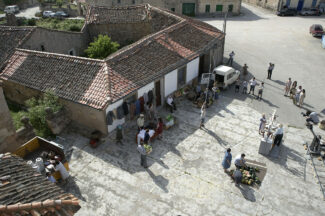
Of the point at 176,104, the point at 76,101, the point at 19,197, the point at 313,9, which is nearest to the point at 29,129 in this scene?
the point at 76,101

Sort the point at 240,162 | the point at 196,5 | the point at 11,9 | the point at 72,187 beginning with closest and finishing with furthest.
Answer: the point at 72,187, the point at 240,162, the point at 196,5, the point at 11,9

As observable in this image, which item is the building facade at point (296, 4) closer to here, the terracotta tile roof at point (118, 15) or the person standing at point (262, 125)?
the terracotta tile roof at point (118, 15)

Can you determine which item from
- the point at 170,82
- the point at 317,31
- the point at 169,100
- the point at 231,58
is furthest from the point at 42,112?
the point at 317,31

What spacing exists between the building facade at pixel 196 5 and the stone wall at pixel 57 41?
20.9 metres

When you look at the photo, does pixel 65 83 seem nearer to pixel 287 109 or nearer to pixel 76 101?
pixel 76 101

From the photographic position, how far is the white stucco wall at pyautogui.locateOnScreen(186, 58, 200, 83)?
22.0 metres

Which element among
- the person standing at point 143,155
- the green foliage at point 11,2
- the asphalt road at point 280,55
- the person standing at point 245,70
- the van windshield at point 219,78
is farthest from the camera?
the green foliage at point 11,2

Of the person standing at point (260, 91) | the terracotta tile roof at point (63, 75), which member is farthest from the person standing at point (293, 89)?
the terracotta tile roof at point (63, 75)

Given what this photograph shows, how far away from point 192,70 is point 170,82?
2969 mm

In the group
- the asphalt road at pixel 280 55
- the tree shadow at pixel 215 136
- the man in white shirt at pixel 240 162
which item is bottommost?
the tree shadow at pixel 215 136

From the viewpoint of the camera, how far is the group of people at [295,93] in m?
20.0

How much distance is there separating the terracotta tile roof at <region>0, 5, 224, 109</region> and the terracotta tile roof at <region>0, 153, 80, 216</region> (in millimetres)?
6617

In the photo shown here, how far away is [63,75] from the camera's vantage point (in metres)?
18.2

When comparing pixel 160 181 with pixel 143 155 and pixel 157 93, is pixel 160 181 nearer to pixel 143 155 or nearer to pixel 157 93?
pixel 143 155
